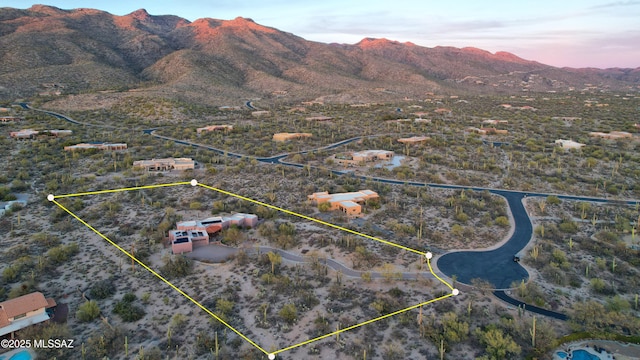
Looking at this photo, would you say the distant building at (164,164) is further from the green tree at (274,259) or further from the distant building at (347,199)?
the green tree at (274,259)

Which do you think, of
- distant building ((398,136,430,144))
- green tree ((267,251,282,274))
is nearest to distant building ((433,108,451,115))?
distant building ((398,136,430,144))

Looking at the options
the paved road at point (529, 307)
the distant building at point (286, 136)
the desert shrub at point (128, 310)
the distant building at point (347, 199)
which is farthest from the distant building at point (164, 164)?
the paved road at point (529, 307)

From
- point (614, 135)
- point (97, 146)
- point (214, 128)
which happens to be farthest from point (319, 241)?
point (614, 135)

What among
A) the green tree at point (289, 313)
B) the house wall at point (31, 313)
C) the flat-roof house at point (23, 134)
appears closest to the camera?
the house wall at point (31, 313)

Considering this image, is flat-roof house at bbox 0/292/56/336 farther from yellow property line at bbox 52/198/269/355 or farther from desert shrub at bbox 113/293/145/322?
yellow property line at bbox 52/198/269/355

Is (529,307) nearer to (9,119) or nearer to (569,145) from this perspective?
(569,145)

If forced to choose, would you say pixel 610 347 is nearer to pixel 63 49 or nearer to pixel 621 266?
pixel 621 266

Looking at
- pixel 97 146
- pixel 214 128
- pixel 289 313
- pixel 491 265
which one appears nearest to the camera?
pixel 289 313
